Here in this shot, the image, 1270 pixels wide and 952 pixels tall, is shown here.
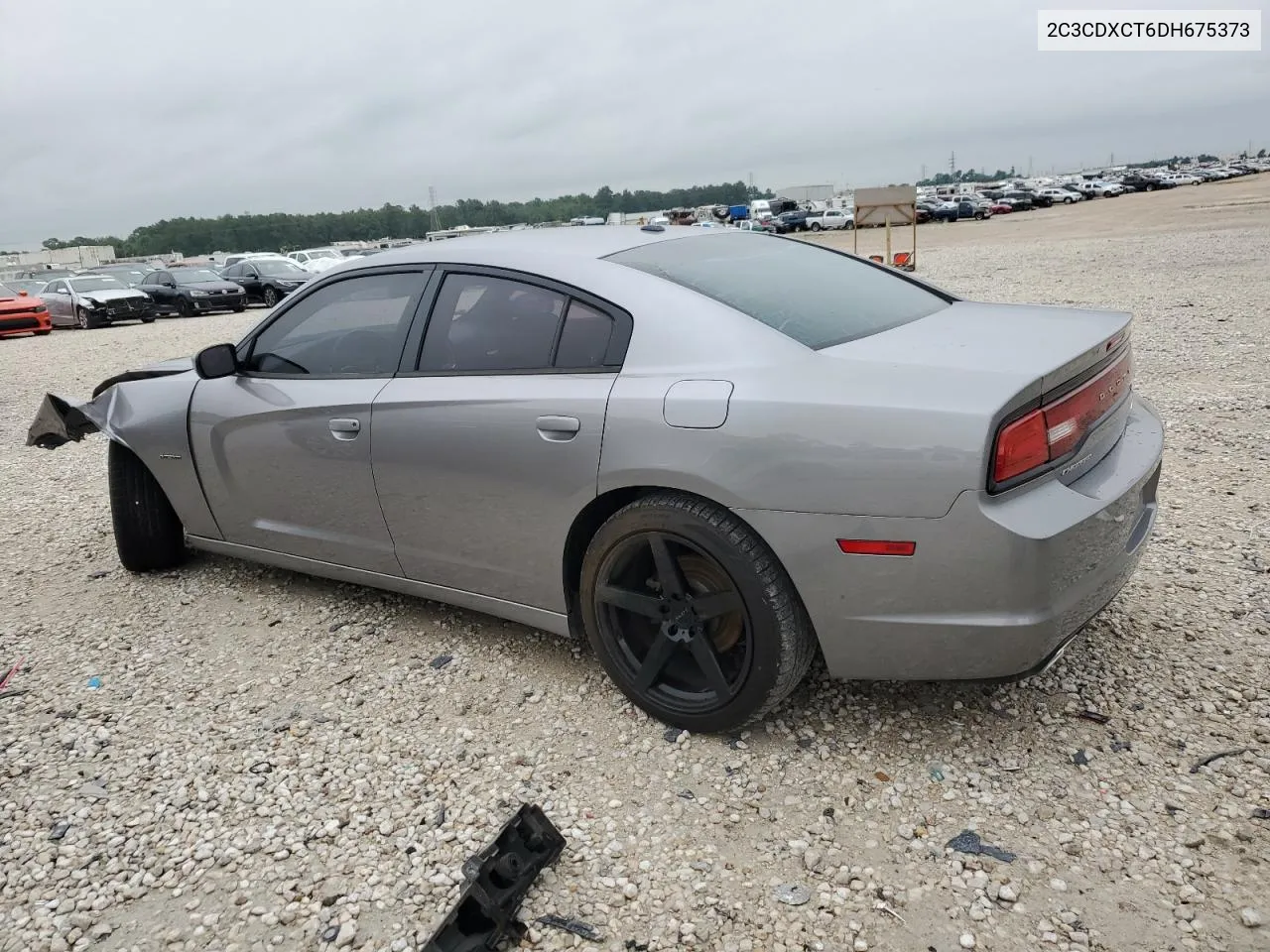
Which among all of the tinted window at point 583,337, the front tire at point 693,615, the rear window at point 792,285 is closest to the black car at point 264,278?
the rear window at point 792,285

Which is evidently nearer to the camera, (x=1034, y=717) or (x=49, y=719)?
(x=1034, y=717)

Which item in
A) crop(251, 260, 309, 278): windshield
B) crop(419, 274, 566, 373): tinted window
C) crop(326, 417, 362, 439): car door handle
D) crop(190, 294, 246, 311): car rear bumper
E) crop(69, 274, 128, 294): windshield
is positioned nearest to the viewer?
crop(419, 274, 566, 373): tinted window

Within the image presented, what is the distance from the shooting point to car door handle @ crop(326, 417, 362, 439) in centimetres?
331

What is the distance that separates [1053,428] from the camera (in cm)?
Result: 234

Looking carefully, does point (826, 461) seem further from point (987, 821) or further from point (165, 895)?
point (165, 895)

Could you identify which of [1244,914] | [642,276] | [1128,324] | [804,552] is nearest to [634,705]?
[804,552]

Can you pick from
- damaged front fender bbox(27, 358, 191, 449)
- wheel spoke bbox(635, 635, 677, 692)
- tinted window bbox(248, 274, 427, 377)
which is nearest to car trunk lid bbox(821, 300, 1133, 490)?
wheel spoke bbox(635, 635, 677, 692)

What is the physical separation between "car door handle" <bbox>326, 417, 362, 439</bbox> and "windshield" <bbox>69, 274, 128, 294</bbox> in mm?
21940

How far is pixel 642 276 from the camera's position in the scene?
113 inches

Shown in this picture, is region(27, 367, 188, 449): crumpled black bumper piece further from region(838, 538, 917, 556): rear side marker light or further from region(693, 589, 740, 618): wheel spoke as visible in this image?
region(838, 538, 917, 556): rear side marker light

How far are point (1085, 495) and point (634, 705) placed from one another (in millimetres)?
1507

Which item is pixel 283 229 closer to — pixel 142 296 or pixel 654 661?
pixel 142 296

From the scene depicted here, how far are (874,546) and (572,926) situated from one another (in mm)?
1183

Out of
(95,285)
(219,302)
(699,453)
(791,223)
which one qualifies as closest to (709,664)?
(699,453)
